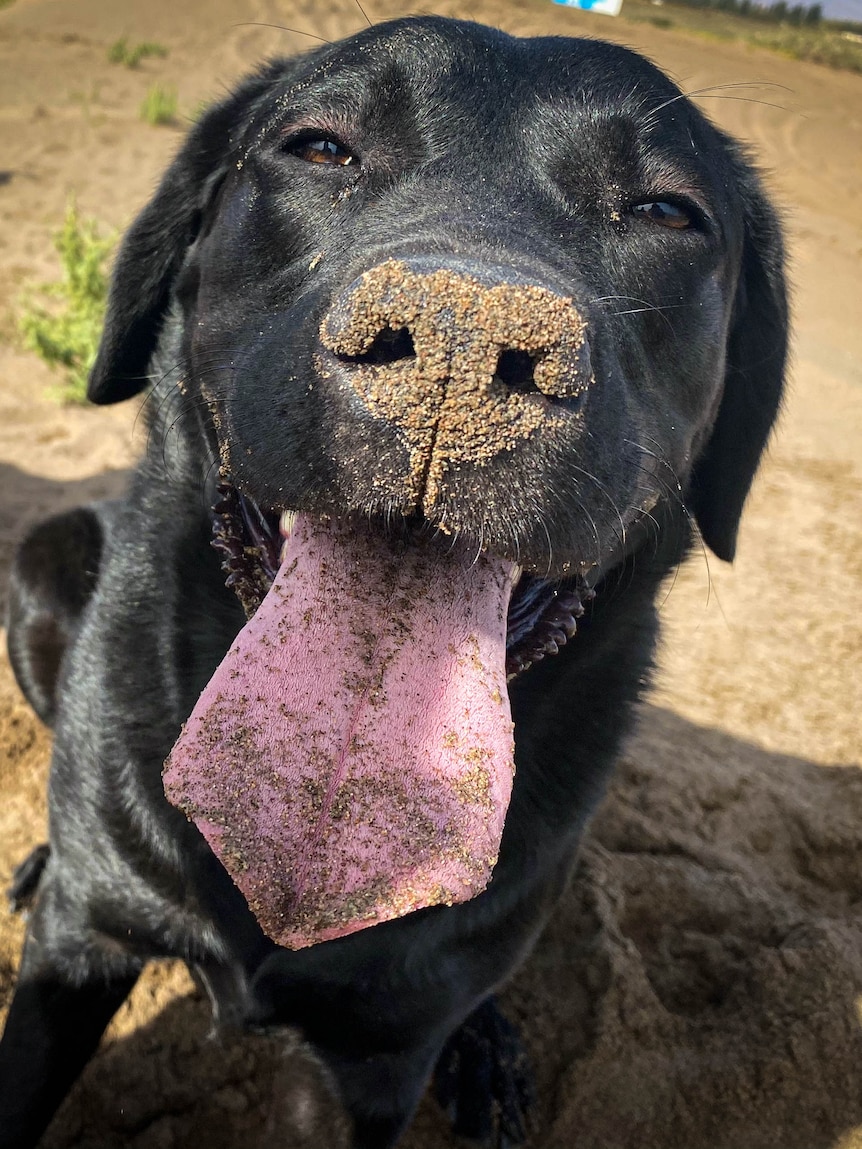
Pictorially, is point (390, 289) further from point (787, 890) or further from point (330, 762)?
point (787, 890)

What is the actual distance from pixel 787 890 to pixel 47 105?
36.5 ft

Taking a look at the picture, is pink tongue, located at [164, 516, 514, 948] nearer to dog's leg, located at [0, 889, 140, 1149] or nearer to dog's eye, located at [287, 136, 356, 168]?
dog's eye, located at [287, 136, 356, 168]

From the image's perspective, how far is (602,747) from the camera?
2.19 metres

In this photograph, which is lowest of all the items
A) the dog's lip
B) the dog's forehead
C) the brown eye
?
the dog's lip

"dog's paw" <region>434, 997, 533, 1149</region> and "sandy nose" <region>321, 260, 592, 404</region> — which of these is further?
"dog's paw" <region>434, 997, 533, 1149</region>

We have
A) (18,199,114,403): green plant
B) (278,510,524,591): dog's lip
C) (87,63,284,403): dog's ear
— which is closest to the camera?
(278,510,524,591): dog's lip

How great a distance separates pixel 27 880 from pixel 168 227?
6.02 feet

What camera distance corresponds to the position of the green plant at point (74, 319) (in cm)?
530

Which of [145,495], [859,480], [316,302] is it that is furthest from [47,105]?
[316,302]

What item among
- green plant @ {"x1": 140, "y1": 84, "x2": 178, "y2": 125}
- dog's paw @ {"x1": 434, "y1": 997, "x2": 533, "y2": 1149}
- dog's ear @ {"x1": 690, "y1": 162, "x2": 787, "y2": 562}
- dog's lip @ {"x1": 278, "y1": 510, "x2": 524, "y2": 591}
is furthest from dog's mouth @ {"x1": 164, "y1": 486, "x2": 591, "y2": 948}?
green plant @ {"x1": 140, "y1": 84, "x2": 178, "y2": 125}

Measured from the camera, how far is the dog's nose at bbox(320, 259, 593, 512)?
→ 4.07 ft

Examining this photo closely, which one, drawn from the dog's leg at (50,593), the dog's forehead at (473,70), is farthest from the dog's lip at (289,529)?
the dog's leg at (50,593)

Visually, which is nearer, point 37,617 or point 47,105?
point 37,617

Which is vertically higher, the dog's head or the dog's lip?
the dog's head
